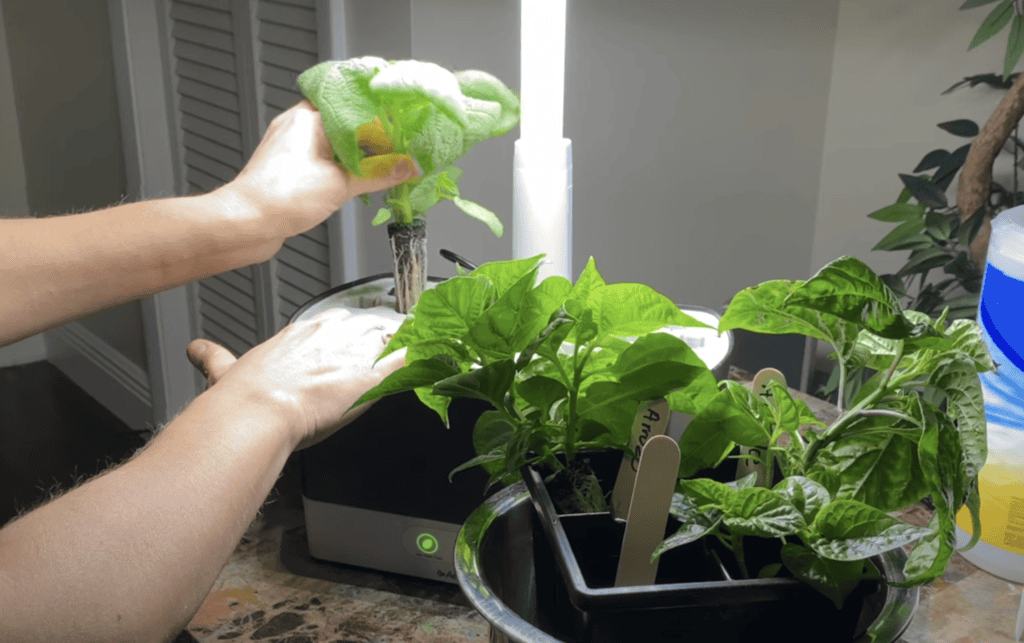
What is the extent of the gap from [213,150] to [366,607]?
153 centimetres

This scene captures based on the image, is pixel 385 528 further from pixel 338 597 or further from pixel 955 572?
pixel 955 572

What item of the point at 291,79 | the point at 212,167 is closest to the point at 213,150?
the point at 212,167

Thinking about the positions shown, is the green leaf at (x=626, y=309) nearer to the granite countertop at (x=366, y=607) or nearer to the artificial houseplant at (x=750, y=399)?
the artificial houseplant at (x=750, y=399)

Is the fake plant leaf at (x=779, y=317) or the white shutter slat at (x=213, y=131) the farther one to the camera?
the white shutter slat at (x=213, y=131)

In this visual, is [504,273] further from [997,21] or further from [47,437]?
[47,437]

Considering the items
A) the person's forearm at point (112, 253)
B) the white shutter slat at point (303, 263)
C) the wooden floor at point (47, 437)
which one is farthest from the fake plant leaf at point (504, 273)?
the wooden floor at point (47, 437)

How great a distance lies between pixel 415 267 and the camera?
0.81m

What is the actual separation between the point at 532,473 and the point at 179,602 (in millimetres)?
238

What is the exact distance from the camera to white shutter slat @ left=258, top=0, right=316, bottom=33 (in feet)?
4.63

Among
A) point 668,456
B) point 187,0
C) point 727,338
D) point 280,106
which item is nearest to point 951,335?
point 668,456

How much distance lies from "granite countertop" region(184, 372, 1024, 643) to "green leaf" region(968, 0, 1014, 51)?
33.1 inches

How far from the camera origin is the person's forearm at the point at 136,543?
0.46 metres

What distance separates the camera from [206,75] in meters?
1.89

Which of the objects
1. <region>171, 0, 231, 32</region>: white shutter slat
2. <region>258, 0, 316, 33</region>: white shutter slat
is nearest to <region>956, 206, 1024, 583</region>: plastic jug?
<region>258, 0, 316, 33</region>: white shutter slat
